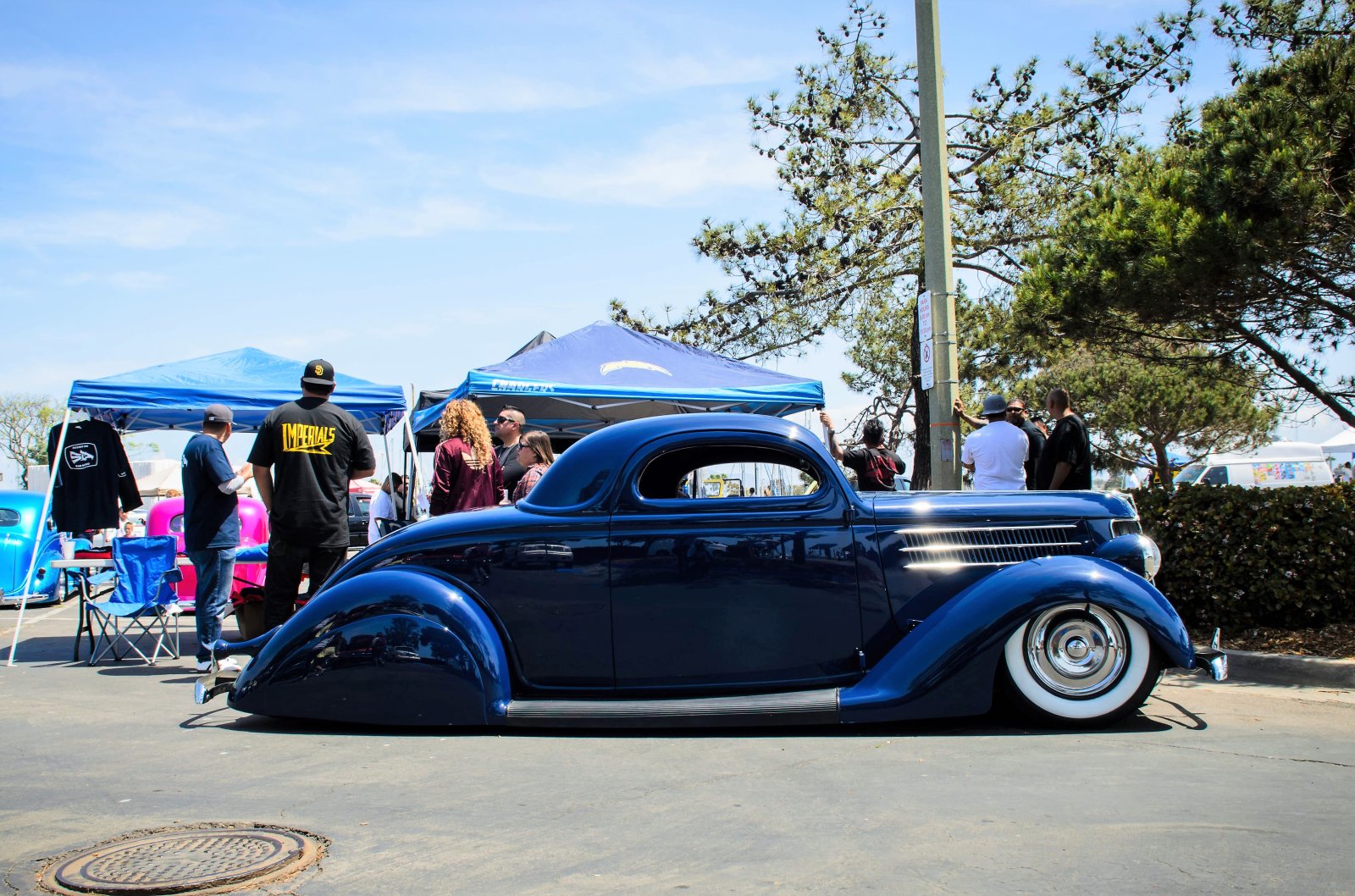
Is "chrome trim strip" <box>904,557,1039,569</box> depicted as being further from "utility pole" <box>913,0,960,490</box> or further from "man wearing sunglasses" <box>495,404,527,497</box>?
"man wearing sunglasses" <box>495,404,527,497</box>

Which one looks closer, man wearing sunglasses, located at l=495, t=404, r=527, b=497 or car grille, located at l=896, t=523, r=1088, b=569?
car grille, located at l=896, t=523, r=1088, b=569

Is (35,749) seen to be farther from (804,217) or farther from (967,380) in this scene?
(967,380)

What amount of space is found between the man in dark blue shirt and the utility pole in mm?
4904

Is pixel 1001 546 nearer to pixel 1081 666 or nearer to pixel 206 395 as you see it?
pixel 1081 666

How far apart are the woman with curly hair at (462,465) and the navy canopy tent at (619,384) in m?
2.73

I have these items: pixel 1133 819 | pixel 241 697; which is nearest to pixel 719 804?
pixel 1133 819

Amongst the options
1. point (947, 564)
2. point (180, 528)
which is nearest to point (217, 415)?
point (947, 564)

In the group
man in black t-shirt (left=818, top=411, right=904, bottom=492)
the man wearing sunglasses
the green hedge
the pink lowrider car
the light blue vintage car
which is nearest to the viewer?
the green hedge

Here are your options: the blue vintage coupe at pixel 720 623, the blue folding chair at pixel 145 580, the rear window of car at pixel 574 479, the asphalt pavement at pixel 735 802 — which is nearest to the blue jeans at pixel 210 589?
the blue folding chair at pixel 145 580

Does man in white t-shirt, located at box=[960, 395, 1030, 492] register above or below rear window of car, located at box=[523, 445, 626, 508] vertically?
above

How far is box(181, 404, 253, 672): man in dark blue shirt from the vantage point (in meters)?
7.01

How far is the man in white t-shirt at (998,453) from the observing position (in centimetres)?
769

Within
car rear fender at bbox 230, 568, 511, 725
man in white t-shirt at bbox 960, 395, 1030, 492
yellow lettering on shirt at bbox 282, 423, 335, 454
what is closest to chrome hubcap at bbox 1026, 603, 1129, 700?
car rear fender at bbox 230, 568, 511, 725

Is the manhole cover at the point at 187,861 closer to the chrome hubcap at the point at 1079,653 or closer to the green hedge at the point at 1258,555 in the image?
the chrome hubcap at the point at 1079,653
